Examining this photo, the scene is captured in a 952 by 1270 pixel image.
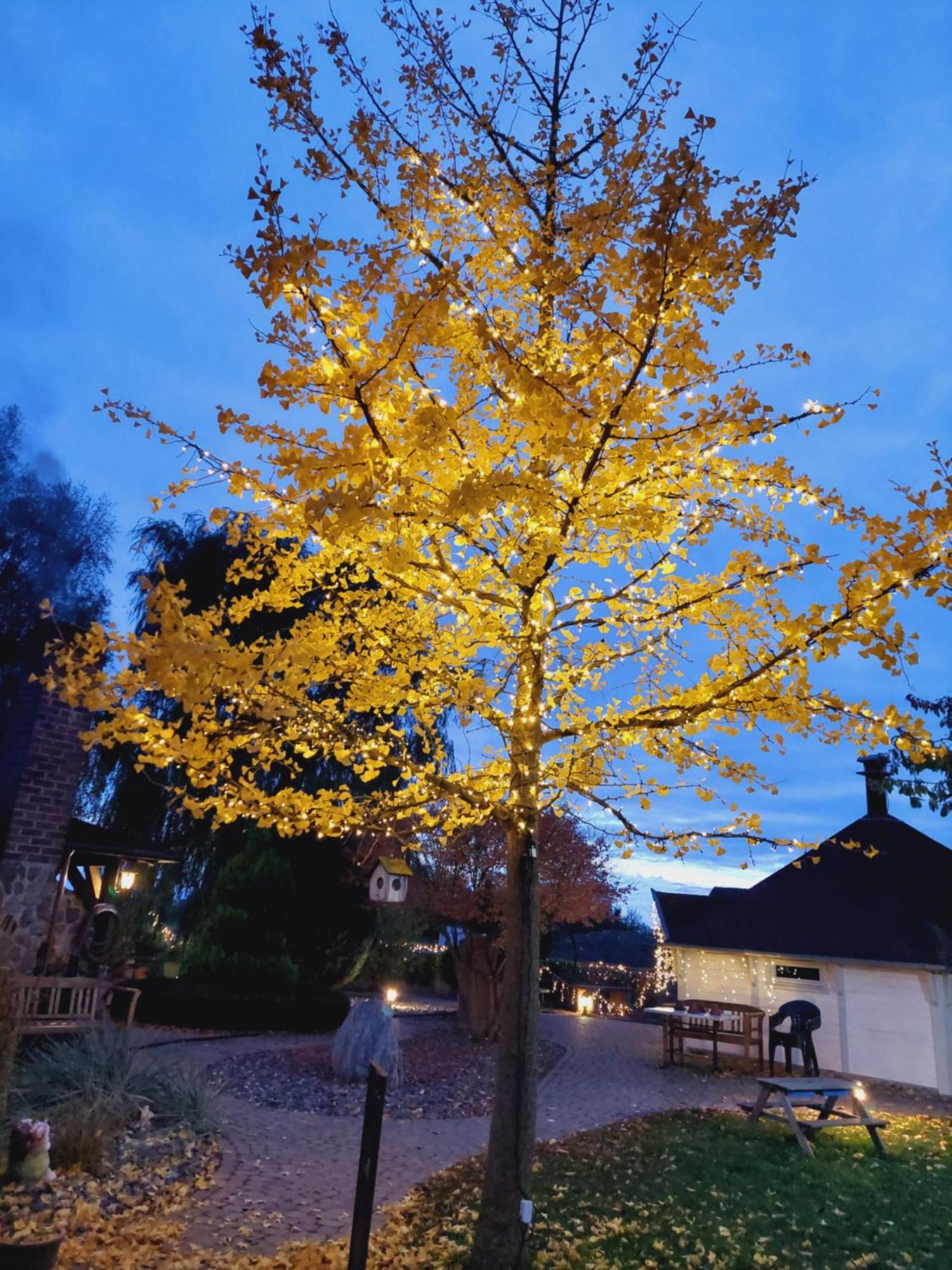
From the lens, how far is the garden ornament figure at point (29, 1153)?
5008 mm

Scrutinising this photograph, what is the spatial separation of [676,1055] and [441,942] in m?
13.1

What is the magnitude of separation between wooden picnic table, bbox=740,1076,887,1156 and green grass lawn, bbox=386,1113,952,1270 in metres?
0.17

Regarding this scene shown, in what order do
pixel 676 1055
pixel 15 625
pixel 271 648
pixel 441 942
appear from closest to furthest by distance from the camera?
pixel 271 648 → pixel 676 1055 → pixel 15 625 → pixel 441 942

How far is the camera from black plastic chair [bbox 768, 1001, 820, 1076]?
1209cm

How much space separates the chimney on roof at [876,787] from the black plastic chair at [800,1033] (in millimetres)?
5028

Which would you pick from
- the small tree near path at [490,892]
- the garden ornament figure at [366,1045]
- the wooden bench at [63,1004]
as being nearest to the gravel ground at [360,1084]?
the garden ornament figure at [366,1045]

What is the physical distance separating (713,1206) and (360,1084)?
19.2ft

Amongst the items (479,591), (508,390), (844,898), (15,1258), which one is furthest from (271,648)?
(844,898)

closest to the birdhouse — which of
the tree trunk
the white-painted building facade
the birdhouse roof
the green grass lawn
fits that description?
the birdhouse roof

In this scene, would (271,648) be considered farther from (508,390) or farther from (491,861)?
(491,861)

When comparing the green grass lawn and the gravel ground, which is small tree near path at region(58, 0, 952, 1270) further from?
the gravel ground

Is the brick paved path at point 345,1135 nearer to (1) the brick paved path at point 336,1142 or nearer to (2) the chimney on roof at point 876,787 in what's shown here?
(1) the brick paved path at point 336,1142

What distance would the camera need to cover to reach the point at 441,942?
2653 centimetres

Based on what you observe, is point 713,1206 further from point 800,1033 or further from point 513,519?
point 800,1033
